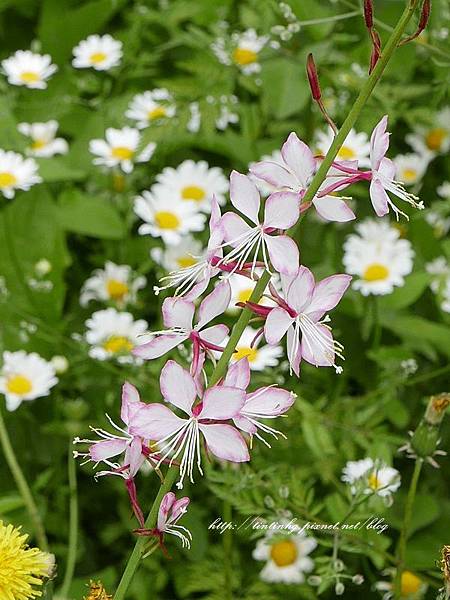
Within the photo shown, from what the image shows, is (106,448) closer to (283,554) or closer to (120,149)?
(283,554)

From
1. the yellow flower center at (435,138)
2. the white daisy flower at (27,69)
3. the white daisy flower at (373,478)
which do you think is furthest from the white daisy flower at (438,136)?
the white daisy flower at (373,478)

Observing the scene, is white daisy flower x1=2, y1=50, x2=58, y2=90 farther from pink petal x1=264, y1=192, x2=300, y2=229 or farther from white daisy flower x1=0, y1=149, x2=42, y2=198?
pink petal x1=264, y1=192, x2=300, y2=229

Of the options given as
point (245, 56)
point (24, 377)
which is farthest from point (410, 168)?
point (24, 377)

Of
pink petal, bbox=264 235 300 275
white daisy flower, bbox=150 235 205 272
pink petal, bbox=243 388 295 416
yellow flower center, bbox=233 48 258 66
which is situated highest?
pink petal, bbox=264 235 300 275

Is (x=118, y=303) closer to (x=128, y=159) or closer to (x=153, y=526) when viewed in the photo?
(x=128, y=159)

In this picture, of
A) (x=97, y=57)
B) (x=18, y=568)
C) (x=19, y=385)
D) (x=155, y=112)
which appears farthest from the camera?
(x=97, y=57)

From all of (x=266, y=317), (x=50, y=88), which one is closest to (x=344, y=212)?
(x=266, y=317)

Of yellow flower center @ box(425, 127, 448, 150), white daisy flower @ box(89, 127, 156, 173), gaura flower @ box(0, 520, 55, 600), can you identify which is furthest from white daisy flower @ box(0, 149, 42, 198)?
gaura flower @ box(0, 520, 55, 600)
